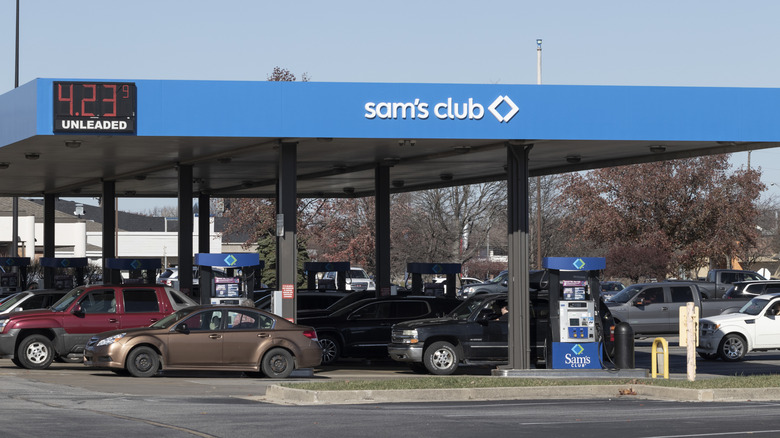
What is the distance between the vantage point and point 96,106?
68.3 ft

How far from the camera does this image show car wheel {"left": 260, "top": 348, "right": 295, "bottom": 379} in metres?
21.2

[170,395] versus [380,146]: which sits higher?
[380,146]

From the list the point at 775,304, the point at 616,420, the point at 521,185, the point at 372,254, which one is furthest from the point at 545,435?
the point at 372,254

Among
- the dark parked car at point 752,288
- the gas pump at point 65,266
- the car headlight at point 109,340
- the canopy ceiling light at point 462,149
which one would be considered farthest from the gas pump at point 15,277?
the dark parked car at point 752,288

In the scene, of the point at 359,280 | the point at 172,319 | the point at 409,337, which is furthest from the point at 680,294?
the point at 359,280

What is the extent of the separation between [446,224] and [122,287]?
3919 cm

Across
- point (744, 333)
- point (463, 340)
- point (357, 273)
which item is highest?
point (357, 273)

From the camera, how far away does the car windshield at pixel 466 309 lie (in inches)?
900

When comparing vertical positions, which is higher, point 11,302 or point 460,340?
point 11,302

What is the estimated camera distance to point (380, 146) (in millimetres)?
24156

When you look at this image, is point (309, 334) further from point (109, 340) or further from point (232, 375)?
point (109, 340)

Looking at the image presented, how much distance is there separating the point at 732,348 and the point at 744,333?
46 centimetres

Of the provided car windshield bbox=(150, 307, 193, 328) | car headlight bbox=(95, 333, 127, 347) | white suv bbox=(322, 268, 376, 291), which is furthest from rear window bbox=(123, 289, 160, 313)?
white suv bbox=(322, 268, 376, 291)

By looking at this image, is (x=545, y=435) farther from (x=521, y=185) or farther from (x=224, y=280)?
(x=224, y=280)
